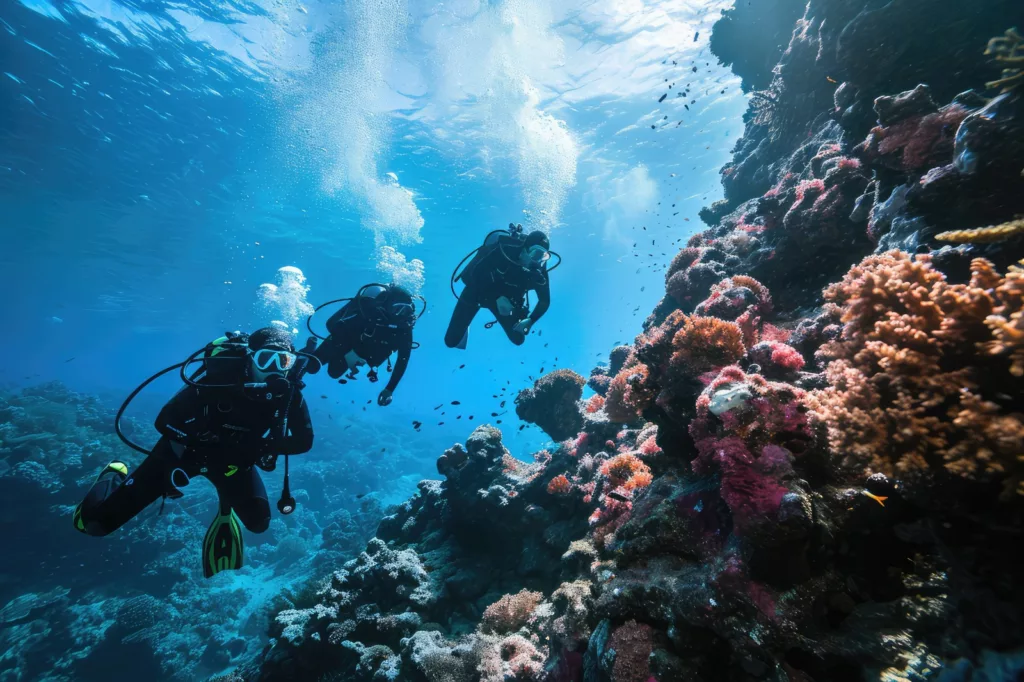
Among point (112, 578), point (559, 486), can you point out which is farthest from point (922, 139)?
point (112, 578)

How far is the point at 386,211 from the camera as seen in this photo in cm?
3112

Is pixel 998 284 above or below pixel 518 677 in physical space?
above

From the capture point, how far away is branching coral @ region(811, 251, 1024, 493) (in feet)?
6.16

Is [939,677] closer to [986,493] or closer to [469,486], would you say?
[986,493]

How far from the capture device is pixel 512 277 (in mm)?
8578

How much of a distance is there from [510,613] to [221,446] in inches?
188

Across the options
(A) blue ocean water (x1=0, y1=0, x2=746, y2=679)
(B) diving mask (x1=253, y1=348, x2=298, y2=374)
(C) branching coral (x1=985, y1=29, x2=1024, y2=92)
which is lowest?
(B) diving mask (x1=253, y1=348, x2=298, y2=374)

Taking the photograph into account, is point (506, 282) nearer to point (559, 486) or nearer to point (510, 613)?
point (559, 486)

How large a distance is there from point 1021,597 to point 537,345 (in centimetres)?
13326

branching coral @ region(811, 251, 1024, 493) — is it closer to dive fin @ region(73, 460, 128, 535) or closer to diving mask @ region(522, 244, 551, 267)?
diving mask @ region(522, 244, 551, 267)

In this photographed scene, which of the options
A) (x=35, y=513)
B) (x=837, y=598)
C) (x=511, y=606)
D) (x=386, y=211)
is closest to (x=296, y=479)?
(x=35, y=513)

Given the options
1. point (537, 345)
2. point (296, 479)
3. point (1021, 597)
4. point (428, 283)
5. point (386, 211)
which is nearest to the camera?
point (1021, 597)

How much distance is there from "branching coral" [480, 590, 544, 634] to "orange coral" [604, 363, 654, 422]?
3323 millimetres

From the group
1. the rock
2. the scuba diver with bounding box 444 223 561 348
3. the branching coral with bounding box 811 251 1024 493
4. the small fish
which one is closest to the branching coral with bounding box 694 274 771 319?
the rock
